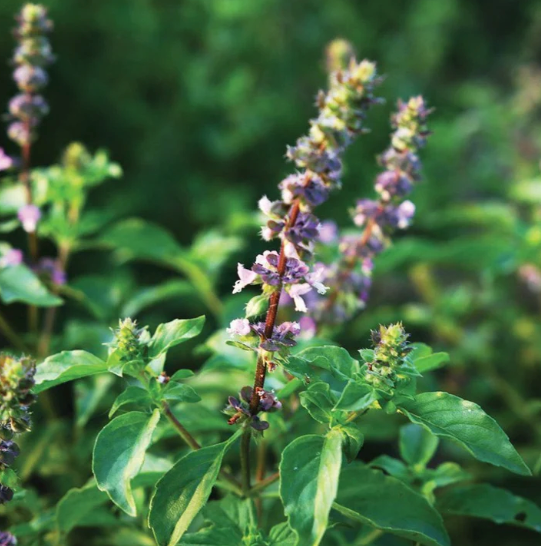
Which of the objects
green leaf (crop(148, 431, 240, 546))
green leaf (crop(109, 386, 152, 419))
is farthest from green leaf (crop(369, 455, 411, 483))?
green leaf (crop(109, 386, 152, 419))

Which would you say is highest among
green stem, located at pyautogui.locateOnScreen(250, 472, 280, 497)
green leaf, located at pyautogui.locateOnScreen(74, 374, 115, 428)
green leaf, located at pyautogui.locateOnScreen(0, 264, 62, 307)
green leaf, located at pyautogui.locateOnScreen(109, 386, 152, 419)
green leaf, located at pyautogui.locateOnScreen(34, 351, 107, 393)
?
green leaf, located at pyautogui.locateOnScreen(0, 264, 62, 307)

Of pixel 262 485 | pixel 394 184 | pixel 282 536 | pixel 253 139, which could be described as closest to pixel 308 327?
pixel 394 184

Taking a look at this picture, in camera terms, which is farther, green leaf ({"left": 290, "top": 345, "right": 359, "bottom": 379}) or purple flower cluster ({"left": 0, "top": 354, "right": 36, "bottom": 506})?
green leaf ({"left": 290, "top": 345, "right": 359, "bottom": 379})

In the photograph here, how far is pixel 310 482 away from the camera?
1138 millimetres

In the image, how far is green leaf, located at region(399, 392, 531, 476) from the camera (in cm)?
114

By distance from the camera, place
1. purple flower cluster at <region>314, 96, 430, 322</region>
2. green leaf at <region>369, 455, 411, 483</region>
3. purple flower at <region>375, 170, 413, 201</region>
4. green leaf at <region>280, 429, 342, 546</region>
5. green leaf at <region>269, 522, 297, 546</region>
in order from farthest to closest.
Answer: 1. purple flower at <region>375, 170, 413, 201</region>
2. purple flower cluster at <region>314, 96, 430, 322</region>
3. green leaf at <region>369, 455, 411, 483</region>
4. green leaf at <region>269, 522, 297, 546</region>
5. green leaf at <region>280, 429, 342, 546</region>

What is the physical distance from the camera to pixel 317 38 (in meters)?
5.27

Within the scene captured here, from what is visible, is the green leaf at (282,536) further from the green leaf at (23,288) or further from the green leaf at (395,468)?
the green leaf at (23,288)

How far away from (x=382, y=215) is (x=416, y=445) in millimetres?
604

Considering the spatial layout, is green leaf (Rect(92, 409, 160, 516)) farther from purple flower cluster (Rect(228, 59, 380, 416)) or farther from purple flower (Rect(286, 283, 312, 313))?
purple flower (Rect(286, 283, 312, 313))

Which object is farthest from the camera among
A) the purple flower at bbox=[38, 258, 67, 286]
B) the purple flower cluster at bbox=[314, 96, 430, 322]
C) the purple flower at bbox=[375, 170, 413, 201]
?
the purple flower at bbox=[38, 258, 67, 286]

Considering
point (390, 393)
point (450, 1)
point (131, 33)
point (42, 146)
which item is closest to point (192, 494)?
point (390, 393)

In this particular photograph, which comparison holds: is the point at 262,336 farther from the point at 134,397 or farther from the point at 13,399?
the point at 13,399

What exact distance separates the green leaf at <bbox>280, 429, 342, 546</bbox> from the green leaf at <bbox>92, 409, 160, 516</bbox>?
26 cm
